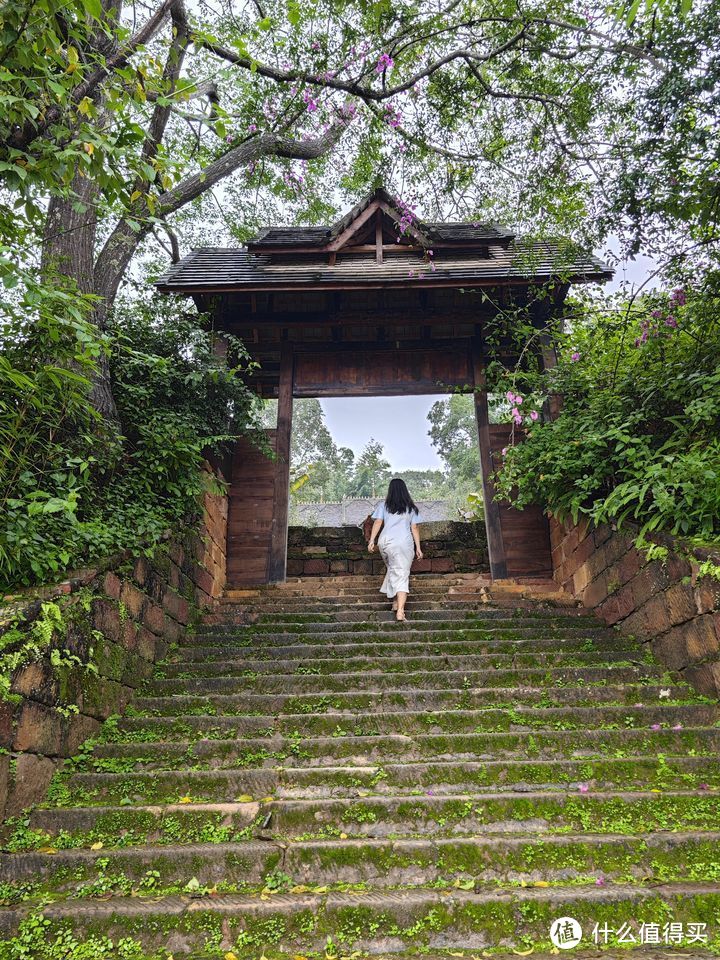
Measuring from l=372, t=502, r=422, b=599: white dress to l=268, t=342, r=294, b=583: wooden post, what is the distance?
1.42m

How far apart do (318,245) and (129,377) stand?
3517 millimetres

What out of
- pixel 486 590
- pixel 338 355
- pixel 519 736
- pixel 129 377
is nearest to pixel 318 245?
pixel 338 355

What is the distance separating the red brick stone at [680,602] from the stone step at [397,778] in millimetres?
938

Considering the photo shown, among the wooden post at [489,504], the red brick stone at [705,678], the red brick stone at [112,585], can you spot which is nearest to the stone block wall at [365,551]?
the wooden post at [489,504]

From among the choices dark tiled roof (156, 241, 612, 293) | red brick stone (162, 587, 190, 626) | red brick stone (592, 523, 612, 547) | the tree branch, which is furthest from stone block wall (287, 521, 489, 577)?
the tree branch

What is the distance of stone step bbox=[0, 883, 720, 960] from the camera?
90.4 inches

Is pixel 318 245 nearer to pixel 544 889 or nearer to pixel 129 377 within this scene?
pixel 129 377

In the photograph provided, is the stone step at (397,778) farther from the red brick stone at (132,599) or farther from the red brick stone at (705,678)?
the red brick stone at (132,599)

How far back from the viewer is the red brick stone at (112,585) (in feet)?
12.6

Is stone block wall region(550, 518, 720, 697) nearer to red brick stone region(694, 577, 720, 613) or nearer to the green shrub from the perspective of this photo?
red brick stone region(694, 577, 720, 613)

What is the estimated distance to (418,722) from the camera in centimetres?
362

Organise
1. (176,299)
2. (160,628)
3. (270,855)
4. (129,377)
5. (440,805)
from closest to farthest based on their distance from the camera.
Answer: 1. (270,855)
2. (440,805)
3. (160,628)
4. (129,377)
5. (176,299)

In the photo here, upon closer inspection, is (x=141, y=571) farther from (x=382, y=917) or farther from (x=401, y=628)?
(x=382, y=917)

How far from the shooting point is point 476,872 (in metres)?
2.57
